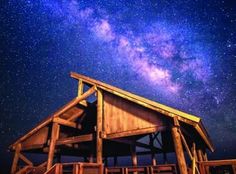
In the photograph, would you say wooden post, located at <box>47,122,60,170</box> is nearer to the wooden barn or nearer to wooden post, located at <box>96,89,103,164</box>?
the wooden barn

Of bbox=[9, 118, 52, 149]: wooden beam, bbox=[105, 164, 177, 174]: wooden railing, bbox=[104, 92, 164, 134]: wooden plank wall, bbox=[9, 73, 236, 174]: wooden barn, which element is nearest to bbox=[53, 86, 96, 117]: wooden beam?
bbox=[9, 73, 236, 174]: wooden barn

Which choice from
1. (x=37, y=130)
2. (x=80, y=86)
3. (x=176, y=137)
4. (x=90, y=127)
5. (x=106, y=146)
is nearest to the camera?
(x=176, y=137)

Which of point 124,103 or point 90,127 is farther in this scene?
point 90,127

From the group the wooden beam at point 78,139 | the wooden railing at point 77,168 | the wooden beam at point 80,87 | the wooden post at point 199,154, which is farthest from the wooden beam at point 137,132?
the wooden post at point 199,154

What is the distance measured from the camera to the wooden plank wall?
8016 millimetres

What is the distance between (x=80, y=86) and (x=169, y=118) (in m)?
5.56

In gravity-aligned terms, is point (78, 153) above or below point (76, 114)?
below

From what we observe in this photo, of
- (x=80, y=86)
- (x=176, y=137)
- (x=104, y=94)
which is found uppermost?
(x=80, y=86)

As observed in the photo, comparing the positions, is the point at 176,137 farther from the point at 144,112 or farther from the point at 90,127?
the point at 90,127

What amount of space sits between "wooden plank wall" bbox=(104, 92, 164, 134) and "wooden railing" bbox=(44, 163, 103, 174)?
2033mm

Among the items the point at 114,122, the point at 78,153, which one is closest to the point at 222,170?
the point at 114,122

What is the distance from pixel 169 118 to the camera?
7.42 meters

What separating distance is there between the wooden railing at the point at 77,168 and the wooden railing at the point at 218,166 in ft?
12.6

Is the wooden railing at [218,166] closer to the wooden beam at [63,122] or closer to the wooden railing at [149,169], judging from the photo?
→ the wooden railing at [149,169]
